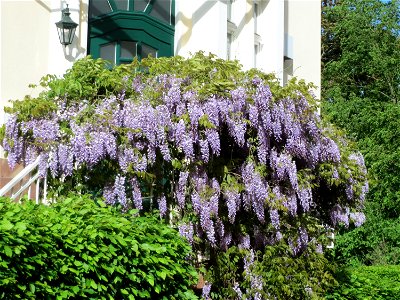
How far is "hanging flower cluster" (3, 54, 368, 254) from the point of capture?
9.54m

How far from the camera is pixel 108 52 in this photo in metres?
13.4

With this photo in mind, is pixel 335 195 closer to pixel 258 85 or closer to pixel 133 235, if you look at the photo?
pixel 258 85

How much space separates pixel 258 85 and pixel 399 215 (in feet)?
48.0

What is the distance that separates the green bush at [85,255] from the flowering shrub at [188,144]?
117cm

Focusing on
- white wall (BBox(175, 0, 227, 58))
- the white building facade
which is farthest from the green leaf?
white wall (BBox(175, 0, 227, 58))

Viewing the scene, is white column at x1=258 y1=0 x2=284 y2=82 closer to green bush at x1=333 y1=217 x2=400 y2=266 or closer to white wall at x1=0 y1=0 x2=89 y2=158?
white wall at x1=0 y1=0 x2=89 y2=158

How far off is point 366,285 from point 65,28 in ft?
20.2

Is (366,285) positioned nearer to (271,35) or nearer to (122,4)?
(271,35)

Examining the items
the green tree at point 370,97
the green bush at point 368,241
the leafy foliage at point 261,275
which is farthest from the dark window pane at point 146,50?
the green tree at point 370,97

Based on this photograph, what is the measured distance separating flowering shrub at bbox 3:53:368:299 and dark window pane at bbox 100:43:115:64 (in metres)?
2.84

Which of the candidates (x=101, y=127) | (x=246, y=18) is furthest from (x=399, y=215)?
(x=101, y=127)

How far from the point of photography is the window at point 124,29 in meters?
13.4

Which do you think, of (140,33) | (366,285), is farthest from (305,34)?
(366,285)

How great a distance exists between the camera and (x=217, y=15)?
13.9m
